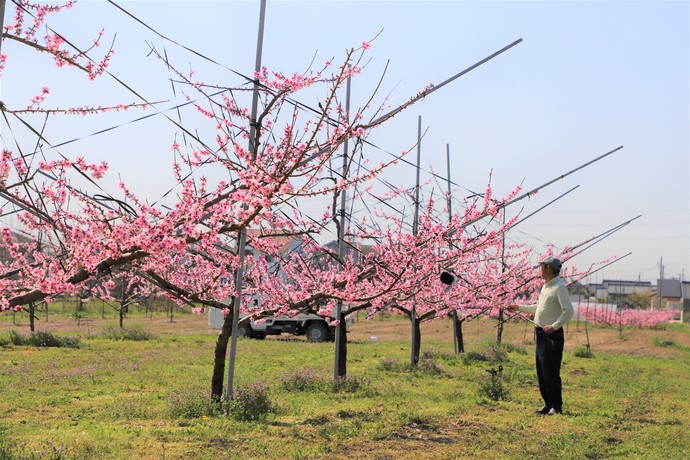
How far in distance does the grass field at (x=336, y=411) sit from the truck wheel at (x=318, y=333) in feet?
30.5

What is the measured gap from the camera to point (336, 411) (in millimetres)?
9133

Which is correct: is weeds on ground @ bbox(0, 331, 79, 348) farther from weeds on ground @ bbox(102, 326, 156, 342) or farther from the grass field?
weeds on ground @ bbox(102, 326, 156, 342)

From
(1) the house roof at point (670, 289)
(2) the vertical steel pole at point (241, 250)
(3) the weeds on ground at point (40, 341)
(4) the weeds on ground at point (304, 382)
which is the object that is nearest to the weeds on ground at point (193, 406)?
(2) the vertical steel pole at point (241, 250)

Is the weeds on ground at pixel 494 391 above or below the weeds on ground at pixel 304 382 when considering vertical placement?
above

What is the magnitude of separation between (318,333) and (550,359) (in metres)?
20.0

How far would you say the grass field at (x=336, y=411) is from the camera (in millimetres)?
6770

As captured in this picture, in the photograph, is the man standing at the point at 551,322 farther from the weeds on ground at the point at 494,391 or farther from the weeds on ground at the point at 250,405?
the weeds on ground at the point at 250,405

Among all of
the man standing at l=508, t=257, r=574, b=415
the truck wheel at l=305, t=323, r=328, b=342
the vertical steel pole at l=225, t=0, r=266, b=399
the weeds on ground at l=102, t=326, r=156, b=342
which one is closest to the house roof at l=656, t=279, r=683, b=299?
the truck wheel at l=305, t=323, r=328, b=342

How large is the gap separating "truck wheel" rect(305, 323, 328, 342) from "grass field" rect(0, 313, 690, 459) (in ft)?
30.5

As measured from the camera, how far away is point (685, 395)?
12039 mm

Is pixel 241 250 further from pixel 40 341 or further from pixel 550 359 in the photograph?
pixel 40 341

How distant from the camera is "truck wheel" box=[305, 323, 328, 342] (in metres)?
27.9

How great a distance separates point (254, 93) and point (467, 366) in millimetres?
10451

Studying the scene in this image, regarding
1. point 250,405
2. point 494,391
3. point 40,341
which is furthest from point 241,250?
point 40,341
